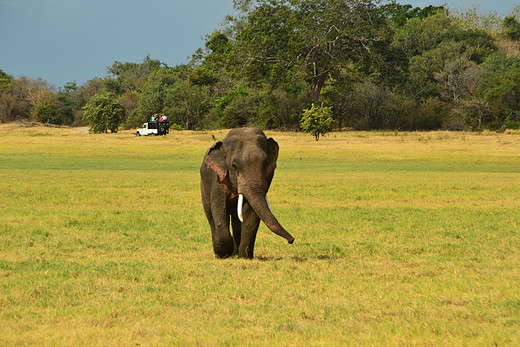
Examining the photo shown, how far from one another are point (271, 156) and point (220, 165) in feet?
2.91

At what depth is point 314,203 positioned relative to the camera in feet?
64.5

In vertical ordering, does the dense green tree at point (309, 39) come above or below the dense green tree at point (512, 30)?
below

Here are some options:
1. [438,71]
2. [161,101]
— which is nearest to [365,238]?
[438,71]

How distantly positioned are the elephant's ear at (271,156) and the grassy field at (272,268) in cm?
145

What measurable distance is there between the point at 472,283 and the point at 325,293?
206cm

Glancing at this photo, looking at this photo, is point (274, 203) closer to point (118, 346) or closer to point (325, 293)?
point (325, 293)

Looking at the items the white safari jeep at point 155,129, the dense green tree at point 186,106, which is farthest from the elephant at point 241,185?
the dense green tree at point 186,106

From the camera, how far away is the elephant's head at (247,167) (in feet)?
31.4

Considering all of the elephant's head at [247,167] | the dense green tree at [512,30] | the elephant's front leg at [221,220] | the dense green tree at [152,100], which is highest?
the dense green tree at [512,30]

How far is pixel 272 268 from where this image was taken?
966cm

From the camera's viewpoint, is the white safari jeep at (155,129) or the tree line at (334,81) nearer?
the tree line at (334,81)

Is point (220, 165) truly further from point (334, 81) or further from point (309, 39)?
point (334, 81)

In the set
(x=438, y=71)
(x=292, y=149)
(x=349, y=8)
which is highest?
(x=349, y=8)

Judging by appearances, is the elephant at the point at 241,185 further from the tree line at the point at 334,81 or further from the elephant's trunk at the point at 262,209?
the tree line at the point at 334,81
